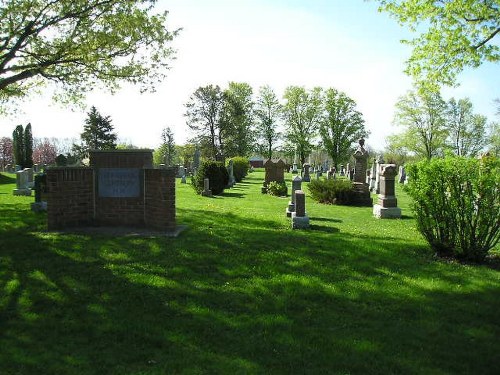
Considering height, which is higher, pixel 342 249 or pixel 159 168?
→ pixel 159 168

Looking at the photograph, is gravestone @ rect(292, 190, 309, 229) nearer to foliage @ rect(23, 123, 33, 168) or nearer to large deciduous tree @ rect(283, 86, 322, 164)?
foliage @ rect(23, 123, 33, 168)

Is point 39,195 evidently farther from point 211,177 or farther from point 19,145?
point 19,145

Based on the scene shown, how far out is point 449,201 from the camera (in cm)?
719

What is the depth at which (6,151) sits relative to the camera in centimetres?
6419

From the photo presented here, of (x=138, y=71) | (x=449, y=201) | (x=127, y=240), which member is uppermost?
(x=138, y=71)

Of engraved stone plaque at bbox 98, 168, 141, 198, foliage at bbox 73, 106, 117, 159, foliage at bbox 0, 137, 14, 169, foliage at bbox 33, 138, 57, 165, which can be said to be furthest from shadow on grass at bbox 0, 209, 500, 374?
foliage at bbox 33, 138, 57, 165

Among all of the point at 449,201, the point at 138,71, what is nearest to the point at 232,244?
the point at 449,201

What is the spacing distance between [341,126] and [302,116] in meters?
6.15

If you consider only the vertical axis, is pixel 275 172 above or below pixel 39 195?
above

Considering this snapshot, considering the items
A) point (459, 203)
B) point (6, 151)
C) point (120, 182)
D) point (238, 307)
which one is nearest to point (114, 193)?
point (120, 182)

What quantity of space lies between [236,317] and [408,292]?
8.26 feet

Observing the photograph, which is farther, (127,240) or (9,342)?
(127,240)

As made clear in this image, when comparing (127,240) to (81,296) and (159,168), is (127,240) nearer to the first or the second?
(159,168)

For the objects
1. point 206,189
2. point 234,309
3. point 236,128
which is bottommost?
point 234,309
